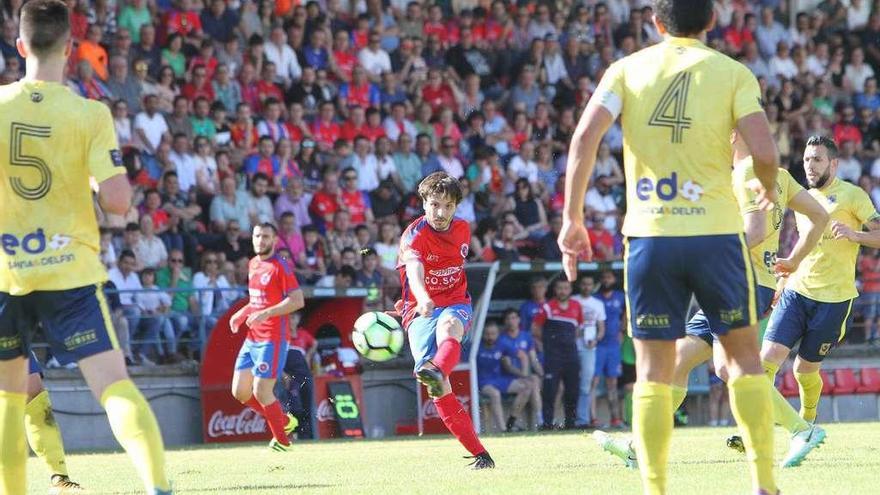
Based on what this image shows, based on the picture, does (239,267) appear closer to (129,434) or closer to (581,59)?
(581,59)

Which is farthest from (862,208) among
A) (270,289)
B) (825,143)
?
(270,289)

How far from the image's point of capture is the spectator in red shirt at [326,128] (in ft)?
69.1

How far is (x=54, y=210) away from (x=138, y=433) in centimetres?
108

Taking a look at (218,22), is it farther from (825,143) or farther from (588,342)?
(825,143)

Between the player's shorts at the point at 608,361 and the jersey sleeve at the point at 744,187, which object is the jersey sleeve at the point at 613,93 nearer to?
the jersey sleeve at the point at 744,187

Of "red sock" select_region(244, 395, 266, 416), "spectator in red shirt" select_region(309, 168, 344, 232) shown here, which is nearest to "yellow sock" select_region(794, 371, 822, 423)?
"red sock" select_region(244, 395, 266, 416)

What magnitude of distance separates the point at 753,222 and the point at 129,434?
4592 millimetres

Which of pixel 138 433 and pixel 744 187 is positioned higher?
pixel 744 187

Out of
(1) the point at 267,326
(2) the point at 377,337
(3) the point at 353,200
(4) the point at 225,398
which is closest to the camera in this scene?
(2) the point at 377,337

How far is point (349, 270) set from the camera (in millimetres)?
19516

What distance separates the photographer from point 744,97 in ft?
22.5

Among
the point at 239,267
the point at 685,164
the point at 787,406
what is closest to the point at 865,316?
the point at 239,267

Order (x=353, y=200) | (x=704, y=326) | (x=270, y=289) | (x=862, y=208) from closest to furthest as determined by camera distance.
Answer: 1. (x=704, y=326)
2. (x=862, y=208)
3. (x=270, y=289)
4. (x=353, y=200)

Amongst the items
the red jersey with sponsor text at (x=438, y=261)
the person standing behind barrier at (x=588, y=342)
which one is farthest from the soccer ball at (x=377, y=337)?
the person standing behind barrier at (x=588, y=342)
